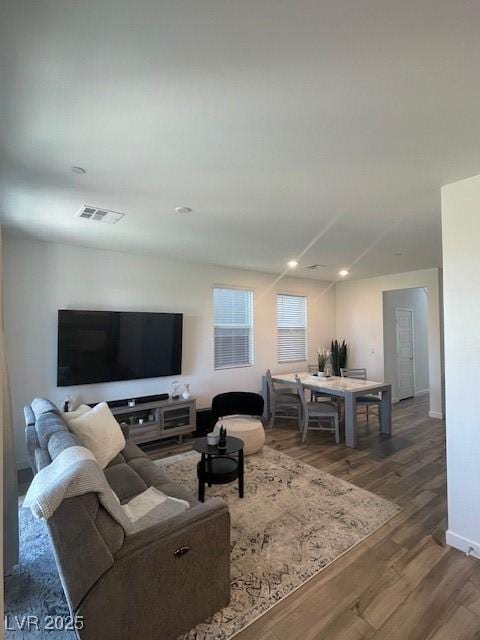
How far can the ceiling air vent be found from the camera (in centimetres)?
278

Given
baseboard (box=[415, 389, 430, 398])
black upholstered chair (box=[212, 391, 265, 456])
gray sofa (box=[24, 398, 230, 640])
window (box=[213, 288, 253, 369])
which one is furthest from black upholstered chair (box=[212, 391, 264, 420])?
baseboard (box=[415, 389, 430, 398])

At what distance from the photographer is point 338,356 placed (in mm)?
6691

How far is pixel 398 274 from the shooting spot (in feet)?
19.8

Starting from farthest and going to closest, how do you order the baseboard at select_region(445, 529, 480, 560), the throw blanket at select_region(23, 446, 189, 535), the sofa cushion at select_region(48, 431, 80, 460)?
1. the baseboard at select_region(445, 529, 480, 560)
2. the sofa cushion at select_region(48, 431, 80, 460)
3. the throw blanket at select_region(23, 446, 189, 535)

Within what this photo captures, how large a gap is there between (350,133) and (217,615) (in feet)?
9.08

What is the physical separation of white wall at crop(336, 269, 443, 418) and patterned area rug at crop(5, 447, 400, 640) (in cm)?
338

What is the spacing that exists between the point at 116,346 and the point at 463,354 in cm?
377

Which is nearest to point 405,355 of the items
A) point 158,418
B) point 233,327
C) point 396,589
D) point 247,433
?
point 233,327

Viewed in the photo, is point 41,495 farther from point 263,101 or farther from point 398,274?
point 398,274

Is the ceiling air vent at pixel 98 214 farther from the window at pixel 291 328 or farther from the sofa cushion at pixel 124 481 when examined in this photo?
the window at pixel 291 328

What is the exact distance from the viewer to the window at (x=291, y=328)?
20.4 ft

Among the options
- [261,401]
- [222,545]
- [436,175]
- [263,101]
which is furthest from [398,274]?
[222,545]

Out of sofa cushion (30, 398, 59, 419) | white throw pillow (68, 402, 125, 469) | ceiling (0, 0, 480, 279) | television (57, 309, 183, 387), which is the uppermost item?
ceiling (0, 0, 480, 279)

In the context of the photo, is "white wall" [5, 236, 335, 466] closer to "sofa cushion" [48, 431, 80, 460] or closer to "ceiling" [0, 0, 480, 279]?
"ceiling" [0, 0, 480, 279]
